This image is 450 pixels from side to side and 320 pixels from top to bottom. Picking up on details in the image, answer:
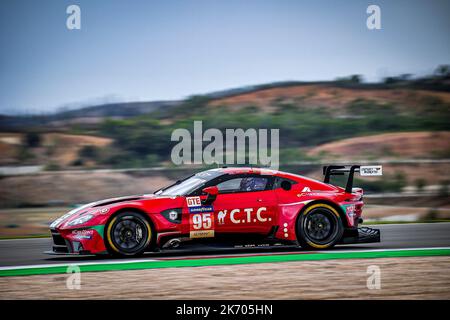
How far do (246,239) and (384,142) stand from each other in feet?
66.6

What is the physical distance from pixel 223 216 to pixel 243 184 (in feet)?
2.06

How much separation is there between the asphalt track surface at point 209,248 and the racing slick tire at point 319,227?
0.18m

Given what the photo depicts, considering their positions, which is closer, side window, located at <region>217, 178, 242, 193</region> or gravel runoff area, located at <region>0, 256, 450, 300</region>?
gravel runoff area, located at <region>0, 256, 450, 300</region>

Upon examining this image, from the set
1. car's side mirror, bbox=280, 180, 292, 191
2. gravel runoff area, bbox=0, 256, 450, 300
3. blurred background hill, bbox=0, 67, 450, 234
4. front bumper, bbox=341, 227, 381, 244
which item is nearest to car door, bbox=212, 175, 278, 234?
car's side mirror, bbox=280, 180, 292, 191

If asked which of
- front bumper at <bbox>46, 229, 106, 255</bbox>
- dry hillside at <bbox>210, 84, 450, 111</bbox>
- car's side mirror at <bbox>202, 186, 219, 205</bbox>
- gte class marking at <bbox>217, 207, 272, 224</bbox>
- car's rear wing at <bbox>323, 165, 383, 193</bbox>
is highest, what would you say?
dry hillside at <bbox>210, 84, 450, 111</bbox>

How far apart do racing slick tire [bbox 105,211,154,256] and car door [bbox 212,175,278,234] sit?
3.34ft

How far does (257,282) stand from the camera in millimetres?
7523

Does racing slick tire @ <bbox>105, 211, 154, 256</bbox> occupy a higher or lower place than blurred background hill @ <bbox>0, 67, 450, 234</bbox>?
lower

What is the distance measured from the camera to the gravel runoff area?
6.85 metres

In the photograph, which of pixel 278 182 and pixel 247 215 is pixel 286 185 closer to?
pixel 278 182

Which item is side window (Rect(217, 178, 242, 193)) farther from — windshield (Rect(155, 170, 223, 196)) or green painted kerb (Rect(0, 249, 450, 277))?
green painted kerb (Rect(0, 249, 450, 277))

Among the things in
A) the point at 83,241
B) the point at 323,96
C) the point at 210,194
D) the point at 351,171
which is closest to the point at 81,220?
the point at 83,241
